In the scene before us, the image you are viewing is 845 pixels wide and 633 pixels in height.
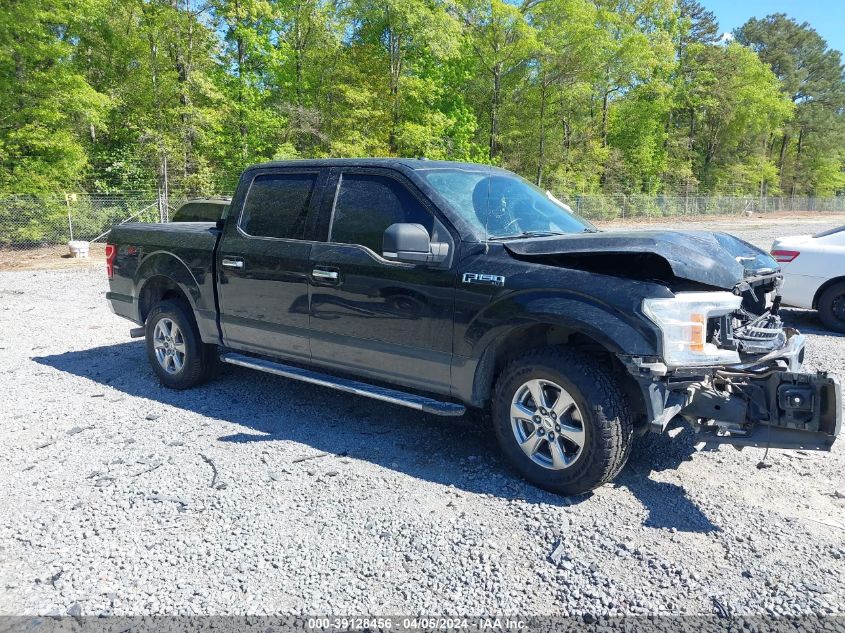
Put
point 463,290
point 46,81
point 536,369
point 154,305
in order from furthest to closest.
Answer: point 46,81
point 154,305
point 463,290
point 536,369

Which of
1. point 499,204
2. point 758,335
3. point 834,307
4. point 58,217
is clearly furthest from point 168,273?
point 58,217

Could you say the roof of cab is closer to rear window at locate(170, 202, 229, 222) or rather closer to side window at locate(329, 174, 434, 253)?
side window at locate(329, 174, 434, 253)

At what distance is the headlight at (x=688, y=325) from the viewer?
3268 mm

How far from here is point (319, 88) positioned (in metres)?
28.4

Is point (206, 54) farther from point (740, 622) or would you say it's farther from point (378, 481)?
point (740, 622)

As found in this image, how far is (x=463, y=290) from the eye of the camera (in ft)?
12.7

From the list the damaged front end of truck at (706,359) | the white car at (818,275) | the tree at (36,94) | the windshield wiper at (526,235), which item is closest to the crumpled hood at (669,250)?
the damaged front end of truck at (706,359)

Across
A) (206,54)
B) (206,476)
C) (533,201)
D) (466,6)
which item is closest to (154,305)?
(206,476)

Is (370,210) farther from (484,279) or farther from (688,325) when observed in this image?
(688,325)

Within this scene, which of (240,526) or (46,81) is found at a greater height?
(46,81)

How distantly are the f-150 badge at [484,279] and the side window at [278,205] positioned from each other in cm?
163

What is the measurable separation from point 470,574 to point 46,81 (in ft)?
71.4

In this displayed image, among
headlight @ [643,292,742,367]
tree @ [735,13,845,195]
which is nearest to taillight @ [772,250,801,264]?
headlight @ [643,292,742,367]

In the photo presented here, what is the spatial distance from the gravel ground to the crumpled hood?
1.36 m
